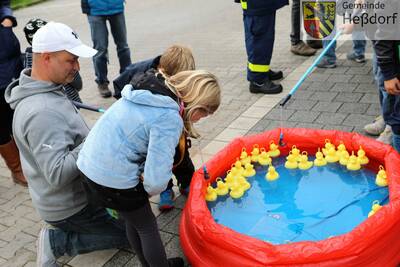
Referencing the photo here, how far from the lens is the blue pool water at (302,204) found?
2.73 metres

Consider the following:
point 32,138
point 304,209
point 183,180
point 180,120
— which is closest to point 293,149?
point 304,209

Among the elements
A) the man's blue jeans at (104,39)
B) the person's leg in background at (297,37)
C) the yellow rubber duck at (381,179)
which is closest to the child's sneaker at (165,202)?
the yellow rubber duck at (381,179)

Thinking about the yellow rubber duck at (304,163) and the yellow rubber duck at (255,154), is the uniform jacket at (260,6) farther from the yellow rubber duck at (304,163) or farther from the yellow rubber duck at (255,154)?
the yellow rubber duck at (304,163)

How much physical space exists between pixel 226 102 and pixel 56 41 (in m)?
2.93

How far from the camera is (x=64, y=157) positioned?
2.51 meters

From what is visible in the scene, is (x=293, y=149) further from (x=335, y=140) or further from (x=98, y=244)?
(x=98, y=244)

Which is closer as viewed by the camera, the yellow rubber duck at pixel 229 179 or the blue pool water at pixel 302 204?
the blue pool water at pixel 302 204

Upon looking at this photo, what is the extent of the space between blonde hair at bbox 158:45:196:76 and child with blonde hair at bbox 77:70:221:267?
0.69 meters

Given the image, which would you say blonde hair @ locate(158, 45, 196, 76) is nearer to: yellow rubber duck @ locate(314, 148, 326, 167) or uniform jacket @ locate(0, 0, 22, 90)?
yellow rubber duck @ locate(314, 148, 326, 167)

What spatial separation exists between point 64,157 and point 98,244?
0.70 metres

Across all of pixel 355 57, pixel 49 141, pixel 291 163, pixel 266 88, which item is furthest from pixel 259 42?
pixel 49 141

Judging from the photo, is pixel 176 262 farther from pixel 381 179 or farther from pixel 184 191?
pixel 381 179

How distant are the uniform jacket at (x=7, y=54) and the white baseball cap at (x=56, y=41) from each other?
138 centimetres

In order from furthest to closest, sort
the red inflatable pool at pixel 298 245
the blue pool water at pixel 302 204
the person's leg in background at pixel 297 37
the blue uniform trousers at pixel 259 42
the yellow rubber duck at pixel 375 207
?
the person's leg in background at pixel 297 37 < the blue uniform trousers at pixel 259 42 < the blue pool water at pixel 302 204 < the yellow rubber duck at pixel 375 207 < the red inflatable pool at pixel 298 245
